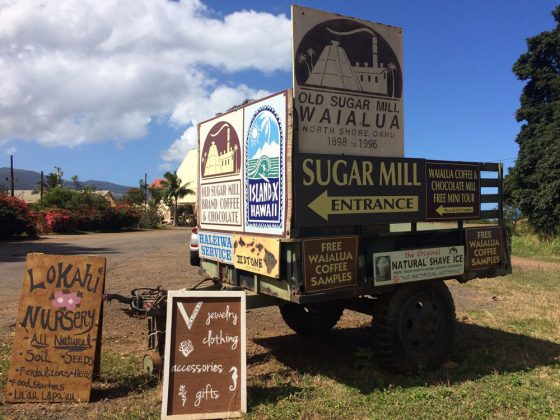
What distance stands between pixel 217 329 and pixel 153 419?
0.80 meters

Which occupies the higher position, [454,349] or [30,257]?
[30,257]

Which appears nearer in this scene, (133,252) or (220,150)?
(220,150)

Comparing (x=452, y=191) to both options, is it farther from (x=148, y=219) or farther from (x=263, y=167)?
(x=148, y=219)

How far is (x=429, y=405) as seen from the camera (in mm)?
3986

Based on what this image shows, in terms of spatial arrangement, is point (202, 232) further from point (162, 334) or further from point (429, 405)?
point (429, 405)

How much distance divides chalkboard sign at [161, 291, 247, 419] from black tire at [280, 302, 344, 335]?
204 cm

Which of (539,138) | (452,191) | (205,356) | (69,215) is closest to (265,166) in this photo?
(205,356)

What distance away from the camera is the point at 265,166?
13.7 ft

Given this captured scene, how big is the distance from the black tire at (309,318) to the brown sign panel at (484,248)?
66.3 inches

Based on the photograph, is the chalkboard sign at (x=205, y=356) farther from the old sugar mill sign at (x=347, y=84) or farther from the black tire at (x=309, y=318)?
the black tire at (x=309, y=318)

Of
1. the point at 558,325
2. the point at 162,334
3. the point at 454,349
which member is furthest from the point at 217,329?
the point at 558,325

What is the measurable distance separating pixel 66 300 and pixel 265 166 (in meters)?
1.99

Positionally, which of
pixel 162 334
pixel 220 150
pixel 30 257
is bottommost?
pixel 162 334

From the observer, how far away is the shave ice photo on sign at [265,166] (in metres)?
3.95
